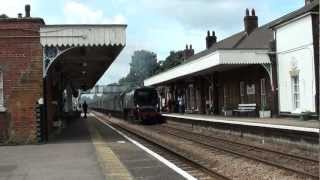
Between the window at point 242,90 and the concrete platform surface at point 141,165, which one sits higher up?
the window at point 242,90

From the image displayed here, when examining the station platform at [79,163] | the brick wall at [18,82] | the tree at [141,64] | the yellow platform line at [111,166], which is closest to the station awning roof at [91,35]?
the brick wall at [18,82]

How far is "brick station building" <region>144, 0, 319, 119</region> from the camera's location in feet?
97.8

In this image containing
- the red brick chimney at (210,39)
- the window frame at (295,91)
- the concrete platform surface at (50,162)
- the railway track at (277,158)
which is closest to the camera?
the concrete platform surface at (50,162)

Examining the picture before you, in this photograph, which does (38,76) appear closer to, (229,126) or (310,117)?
(229,126)

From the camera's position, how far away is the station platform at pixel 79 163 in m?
12.9

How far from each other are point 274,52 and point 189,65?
11719mm

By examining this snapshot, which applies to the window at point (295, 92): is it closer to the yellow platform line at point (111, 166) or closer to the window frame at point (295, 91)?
the window frame at point (295, 91)

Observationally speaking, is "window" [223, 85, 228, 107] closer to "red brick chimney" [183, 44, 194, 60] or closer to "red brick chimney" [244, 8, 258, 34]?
"red brick chimney" [244, 8, 258, 34]

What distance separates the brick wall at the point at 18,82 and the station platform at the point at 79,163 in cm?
133

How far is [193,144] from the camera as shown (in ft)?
77.6

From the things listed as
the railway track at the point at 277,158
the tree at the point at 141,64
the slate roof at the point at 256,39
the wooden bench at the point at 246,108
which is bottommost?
the railway track at the point at 277,158

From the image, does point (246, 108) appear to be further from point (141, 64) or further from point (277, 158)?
point (141, 64)

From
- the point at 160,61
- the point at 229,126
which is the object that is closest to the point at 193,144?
the point at 229,126

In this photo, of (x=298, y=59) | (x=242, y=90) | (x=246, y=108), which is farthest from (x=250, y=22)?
(x=298, y=59)
